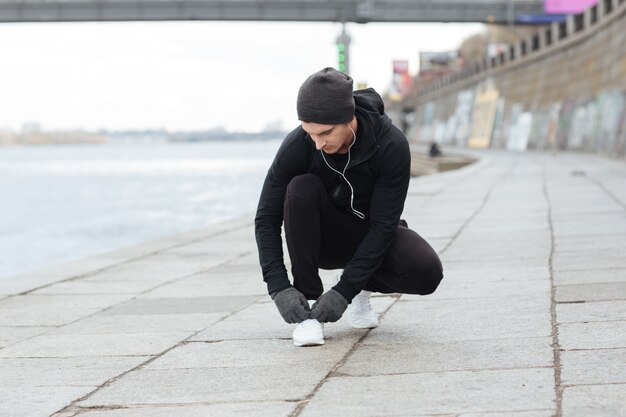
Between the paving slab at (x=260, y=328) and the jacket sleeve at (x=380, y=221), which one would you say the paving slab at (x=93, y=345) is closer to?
the paving slab at (x=260, y=328)

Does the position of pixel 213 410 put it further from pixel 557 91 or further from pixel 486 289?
pixel 557 91

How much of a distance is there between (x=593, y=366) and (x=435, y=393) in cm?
60

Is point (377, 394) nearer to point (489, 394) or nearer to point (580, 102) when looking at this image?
point (489, 394)

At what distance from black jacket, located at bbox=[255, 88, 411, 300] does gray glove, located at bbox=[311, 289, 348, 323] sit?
0.04 metres

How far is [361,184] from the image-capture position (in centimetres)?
434

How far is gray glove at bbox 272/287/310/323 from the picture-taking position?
4.26m

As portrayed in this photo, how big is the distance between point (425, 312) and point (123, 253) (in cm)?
478

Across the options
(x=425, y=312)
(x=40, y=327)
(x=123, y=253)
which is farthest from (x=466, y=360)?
(x=123, y=253)

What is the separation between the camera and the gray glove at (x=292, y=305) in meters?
4.26

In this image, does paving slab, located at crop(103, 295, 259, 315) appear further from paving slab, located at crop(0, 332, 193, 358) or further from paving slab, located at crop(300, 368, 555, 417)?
paving slab, located at crop(300, 368, 555, 417)

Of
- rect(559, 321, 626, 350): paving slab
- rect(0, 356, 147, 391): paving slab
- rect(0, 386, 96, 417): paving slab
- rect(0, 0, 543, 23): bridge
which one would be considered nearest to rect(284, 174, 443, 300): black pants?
rect(559, 321, 626, 350): paving slab

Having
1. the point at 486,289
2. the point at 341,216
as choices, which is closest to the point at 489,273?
the point at 486,289

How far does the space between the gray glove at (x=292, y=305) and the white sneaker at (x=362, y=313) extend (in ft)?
1.21

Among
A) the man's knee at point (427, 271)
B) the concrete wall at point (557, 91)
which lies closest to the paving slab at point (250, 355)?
the man's knee at point (427, 271)
